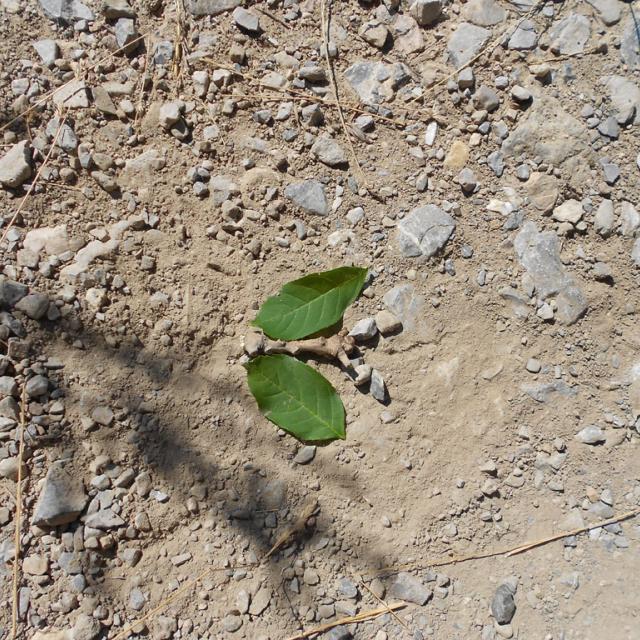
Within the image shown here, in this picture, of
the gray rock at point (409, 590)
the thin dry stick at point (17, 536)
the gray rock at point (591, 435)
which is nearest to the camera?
the thin dry stick at point (17, 536)

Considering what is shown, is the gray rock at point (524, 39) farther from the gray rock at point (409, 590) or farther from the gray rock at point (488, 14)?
the gray rock at point (409, 590)

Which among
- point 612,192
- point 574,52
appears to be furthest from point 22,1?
point 612,192

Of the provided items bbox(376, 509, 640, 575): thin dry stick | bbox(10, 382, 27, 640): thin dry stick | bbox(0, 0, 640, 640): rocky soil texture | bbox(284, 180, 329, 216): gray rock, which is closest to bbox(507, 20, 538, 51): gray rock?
bbox(0, 0, 640, 640): rocky soil texture

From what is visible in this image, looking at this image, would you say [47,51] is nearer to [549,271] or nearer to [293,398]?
[293,398]

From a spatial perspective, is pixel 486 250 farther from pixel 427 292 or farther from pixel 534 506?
pixel 534 506

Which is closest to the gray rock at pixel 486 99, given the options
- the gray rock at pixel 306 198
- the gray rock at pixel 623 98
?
the gray rock at pixel 623 98

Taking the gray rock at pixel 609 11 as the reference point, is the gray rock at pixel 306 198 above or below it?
below

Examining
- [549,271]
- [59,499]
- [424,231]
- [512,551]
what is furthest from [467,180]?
[59,499]
